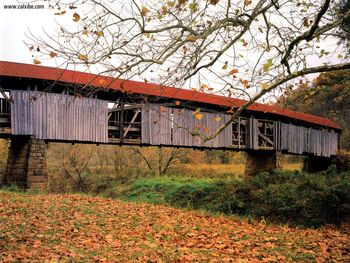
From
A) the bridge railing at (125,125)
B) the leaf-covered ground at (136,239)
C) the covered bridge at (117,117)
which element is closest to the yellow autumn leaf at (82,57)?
the leaf-covered ground at (136,239)

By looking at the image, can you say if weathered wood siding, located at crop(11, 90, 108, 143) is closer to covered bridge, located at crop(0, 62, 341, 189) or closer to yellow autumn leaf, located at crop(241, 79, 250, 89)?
covered bridge, located at crop(0, 62, 341, 189)

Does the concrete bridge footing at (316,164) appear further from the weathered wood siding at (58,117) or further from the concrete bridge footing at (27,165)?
the concrete bridge footing at (27,165)

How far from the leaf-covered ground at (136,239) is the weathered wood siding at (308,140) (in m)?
14.6

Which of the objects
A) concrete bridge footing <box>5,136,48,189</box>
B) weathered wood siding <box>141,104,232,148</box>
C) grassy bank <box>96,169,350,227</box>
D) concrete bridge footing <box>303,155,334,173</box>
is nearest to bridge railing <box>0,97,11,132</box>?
concrete bridge footing <box>5,136,48,189</box>

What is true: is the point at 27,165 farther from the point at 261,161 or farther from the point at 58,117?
the point at 261,161

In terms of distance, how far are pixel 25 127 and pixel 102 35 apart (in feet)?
36.4

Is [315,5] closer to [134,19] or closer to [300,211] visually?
[134,19]

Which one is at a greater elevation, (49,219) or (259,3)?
(259,3)

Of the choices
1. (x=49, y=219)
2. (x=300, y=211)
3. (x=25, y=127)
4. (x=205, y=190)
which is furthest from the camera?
(x=205, y=190)

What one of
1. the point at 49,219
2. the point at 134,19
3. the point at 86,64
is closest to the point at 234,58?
the point at 134,19

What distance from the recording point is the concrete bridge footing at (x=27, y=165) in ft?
48.9

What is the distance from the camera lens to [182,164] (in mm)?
33812

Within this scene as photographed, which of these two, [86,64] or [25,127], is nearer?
[86,64]

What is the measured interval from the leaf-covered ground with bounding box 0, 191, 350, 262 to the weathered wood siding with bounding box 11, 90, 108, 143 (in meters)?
5.30
